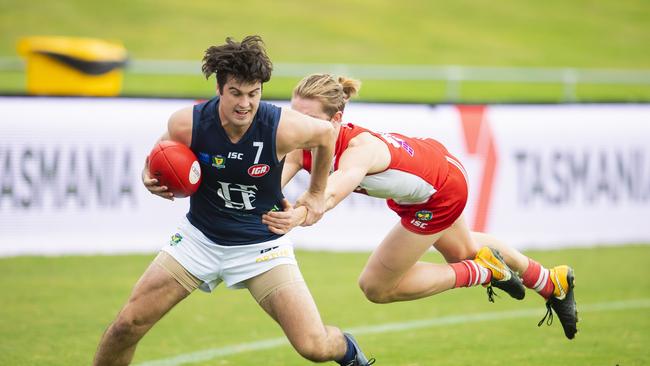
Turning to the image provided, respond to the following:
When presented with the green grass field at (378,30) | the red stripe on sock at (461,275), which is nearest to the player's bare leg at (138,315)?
the red stripe on sock at (461,275)

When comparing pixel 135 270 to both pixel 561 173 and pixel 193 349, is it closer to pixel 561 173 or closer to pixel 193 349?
pixel 193 349

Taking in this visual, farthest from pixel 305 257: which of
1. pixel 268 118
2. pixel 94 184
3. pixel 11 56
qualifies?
pixel 11 56

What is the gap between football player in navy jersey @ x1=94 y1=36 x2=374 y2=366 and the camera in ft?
17.8

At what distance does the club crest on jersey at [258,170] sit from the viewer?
553 centimetres

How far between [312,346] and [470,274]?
5.76 ft

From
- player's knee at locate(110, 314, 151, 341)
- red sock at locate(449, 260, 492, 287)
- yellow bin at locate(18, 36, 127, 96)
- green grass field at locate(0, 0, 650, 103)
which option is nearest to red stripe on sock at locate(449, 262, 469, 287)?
red sock at locate(449, 260, 492, 287)

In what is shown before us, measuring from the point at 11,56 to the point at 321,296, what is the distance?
21184mm

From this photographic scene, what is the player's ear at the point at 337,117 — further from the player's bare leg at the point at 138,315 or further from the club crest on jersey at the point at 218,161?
the player's bare leg at the point at 138,315

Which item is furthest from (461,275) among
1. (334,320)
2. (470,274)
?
(334,320)

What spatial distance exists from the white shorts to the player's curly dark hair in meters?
0.92

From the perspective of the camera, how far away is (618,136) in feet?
39.7

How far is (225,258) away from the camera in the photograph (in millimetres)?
5723

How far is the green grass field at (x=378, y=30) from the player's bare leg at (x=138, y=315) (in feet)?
69.4

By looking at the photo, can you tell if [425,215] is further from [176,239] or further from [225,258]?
[176,239]
